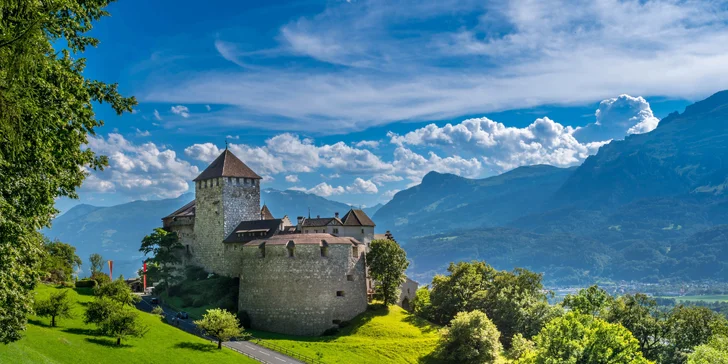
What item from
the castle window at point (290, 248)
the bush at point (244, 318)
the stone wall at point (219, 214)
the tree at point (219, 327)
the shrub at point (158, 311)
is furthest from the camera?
the stone wall at point (219, 214)

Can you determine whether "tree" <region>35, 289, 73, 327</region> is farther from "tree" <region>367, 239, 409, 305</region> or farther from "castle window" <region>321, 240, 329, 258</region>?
"tree" <region>367, 239, 409, 305</region>

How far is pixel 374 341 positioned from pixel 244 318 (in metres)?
19.2

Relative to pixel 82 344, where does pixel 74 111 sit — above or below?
above

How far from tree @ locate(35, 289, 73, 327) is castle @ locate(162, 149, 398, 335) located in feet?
92.9

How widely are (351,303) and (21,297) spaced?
2183 inches

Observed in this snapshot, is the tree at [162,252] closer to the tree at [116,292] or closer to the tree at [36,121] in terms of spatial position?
the tree at [116,292]

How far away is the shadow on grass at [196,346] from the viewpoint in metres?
55.8

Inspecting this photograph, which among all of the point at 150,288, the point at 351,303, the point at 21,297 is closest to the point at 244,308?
the point at 351,303

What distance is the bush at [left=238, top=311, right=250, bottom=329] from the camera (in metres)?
74.9

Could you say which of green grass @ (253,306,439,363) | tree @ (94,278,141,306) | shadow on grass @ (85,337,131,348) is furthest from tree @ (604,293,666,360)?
tree @ (94,278,141,306)

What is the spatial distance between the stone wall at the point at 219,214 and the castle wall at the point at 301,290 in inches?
376

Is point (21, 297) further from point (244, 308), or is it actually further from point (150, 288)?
point (150, 288)

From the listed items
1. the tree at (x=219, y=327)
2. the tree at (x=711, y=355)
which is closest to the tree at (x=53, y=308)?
the tree at (x=219, y=327)

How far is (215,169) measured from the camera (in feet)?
291
